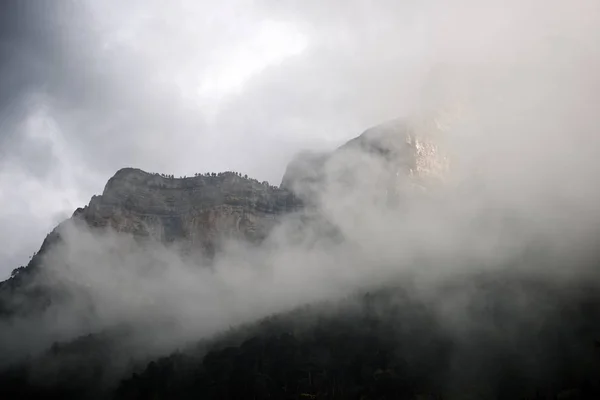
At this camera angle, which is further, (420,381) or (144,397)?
(144,397)

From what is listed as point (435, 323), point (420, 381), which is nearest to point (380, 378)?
point (420, 381)

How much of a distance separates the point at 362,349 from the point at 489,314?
41572 millimetres

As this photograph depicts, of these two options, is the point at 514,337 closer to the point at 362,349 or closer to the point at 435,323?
the point at 435,323

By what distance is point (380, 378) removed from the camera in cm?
17138

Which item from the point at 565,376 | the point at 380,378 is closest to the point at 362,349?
the point at 380,378

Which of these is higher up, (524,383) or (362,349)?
(362,349)

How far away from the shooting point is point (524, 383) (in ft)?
512

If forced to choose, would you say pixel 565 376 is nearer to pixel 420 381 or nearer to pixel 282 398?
pixel 420 381

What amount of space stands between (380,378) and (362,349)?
784 inches

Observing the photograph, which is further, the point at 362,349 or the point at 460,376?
the point at 362,349

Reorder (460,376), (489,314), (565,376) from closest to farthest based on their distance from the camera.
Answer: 1. (565,376)
2. (460,376)
3. (489,314)

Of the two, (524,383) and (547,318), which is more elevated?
(547,318)

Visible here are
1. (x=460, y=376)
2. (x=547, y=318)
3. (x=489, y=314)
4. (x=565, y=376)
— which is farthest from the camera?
(x=489, y=314)

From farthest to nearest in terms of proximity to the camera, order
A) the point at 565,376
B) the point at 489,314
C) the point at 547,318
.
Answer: the point at 489,314 → the point at 547,318 → the point at 565,376
